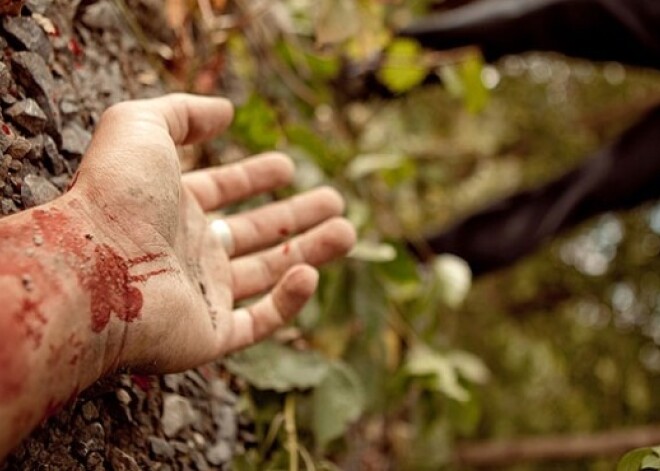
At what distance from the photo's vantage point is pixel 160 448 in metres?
0.72

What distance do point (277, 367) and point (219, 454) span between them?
126 millimetres

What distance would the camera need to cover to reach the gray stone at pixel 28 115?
25.8 inches

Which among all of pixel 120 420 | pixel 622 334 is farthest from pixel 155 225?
pixel 622 334

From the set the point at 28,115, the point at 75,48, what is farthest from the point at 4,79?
the point at 75,48

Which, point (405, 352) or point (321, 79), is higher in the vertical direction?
point (321, 79)

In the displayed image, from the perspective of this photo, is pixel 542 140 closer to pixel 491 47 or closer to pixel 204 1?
pixel 491 47

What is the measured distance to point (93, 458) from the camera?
631 mm

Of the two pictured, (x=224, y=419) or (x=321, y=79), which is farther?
(x=321, y=79)

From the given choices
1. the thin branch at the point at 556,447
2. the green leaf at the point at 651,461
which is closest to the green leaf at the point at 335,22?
the green leaf at the point at 651,461

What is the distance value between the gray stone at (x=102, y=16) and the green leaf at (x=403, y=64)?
1.95 feet

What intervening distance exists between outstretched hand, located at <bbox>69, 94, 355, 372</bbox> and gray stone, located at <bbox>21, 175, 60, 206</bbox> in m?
0.06

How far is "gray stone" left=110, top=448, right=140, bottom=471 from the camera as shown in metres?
0.65

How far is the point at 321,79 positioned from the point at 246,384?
629 millimetres

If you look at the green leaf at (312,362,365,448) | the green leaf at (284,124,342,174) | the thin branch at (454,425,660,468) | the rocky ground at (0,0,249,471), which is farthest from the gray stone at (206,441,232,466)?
the thin branch at (454,425,660,468)
